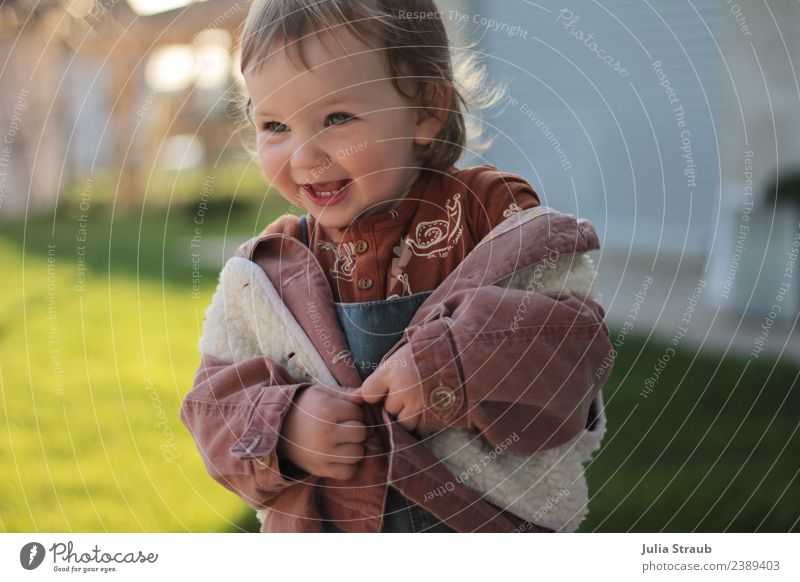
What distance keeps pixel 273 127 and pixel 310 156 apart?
40 millimetres

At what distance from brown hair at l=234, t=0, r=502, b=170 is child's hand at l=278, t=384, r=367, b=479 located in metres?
0.19

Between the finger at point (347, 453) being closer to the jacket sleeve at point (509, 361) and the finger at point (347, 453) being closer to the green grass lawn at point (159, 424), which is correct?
the jacket sleeve at point (509, 361)

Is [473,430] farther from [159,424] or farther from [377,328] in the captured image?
[159,424]

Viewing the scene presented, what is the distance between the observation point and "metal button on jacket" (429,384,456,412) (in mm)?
570

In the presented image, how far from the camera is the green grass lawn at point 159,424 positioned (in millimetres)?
1079

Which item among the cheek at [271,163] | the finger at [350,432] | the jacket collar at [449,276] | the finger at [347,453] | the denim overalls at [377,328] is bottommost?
the finger at [347,453]

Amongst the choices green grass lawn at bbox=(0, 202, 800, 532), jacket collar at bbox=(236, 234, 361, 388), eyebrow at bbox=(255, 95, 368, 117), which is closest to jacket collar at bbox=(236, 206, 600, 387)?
jacket collar at bbox=(236, 234, 361, 388)

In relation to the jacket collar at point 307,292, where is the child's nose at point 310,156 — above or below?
above

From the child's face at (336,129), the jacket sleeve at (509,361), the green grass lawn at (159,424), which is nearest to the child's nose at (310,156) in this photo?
the child's face at (336,129)

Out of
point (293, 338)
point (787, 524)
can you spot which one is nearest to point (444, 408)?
point (293, 338)

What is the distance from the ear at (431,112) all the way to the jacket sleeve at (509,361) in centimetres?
13

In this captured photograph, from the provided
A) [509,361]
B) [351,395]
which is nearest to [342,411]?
[351,395]

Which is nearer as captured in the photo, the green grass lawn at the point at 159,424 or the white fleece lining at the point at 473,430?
the white fleece lining at the point at 473,430
